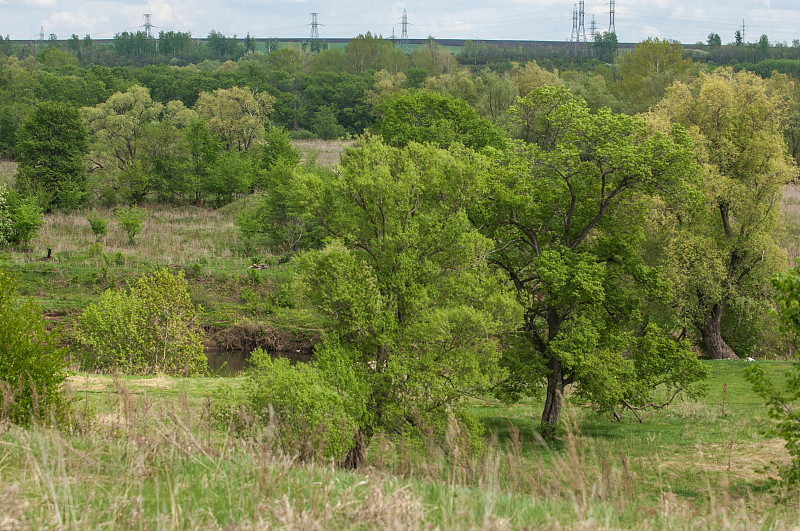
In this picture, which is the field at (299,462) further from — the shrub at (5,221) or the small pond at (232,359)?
the shrub at (5,221)

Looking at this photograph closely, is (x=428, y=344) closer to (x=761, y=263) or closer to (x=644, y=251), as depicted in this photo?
(x=644, y=251)

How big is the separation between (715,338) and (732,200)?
601 cm

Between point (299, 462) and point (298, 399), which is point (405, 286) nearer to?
point (298, 399)

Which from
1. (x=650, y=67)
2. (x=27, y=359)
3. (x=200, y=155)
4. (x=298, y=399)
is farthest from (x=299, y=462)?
(x=650, y=67)

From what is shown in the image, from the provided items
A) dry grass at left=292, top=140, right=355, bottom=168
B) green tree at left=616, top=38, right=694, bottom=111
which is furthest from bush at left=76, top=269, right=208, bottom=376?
green tree at left=616, top=38, right=694, bottom=111

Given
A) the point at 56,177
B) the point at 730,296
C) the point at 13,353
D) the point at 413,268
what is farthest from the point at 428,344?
the point at 56,177

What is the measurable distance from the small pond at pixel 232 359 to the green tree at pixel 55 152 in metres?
21.7

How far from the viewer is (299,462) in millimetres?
8055

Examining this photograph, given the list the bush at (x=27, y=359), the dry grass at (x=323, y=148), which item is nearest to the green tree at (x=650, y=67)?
the dry grass at (x=323, y=148)

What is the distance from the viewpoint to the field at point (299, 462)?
17.8 feet

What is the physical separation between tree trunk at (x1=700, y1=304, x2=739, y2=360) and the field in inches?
106

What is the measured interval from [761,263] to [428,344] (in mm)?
18979

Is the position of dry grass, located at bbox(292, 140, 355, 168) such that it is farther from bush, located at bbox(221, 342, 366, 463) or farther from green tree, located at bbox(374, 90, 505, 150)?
bush, located at bbox(221, 342, 366, 463)

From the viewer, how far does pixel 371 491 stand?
5.70m
